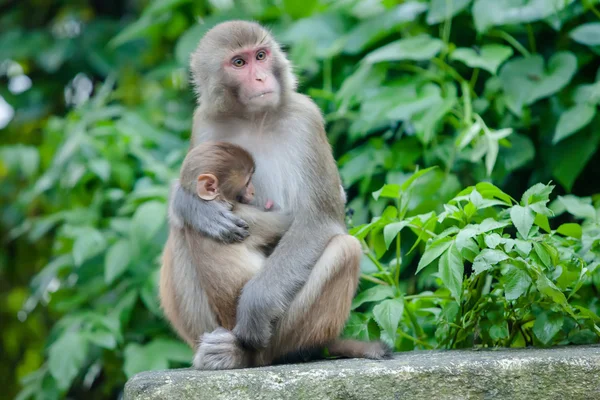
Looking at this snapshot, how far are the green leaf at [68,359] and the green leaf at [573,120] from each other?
3641 mm

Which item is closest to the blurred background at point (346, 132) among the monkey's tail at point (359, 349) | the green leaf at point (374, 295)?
the green leaf at point (374, 295)

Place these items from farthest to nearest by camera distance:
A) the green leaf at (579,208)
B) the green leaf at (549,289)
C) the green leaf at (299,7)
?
the green leaf at (299,7) → the green leaf at (579,208) → the green leaf at (549,289)

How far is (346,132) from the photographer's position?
271 inches

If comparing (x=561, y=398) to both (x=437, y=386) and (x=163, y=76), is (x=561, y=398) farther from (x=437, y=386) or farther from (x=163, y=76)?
(x=163, y=76)

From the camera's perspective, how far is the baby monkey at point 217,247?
4207mm

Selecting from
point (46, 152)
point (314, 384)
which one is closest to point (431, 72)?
point (314, 384)

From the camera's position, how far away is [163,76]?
826 cm

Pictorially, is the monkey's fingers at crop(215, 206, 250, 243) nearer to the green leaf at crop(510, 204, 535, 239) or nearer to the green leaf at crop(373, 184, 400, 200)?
the green leaf at crop(373, 184, 400, 200)

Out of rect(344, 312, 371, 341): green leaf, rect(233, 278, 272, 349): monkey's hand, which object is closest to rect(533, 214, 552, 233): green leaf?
rect(344, 312, 371, 341): green leaf

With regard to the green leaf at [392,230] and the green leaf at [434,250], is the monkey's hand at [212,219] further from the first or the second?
the green leaf at [434,250]

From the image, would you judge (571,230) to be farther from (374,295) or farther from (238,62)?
(238,62)

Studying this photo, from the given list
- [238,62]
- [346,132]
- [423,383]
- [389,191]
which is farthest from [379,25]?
[423,383]

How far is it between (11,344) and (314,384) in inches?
255

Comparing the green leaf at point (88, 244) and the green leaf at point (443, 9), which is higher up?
the green leaf at point (443, 9)
